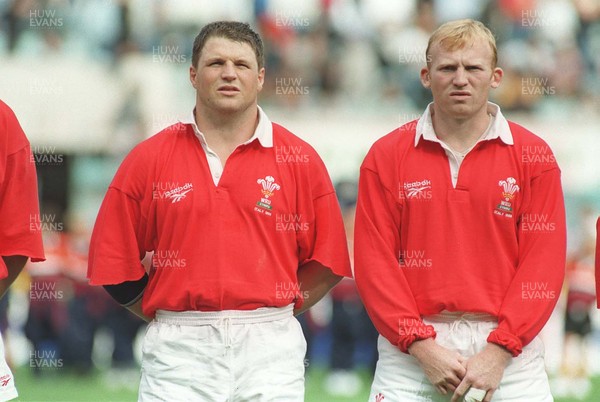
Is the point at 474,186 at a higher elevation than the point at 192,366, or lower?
higher

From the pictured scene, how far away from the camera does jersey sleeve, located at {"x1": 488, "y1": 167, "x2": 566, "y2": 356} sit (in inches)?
146

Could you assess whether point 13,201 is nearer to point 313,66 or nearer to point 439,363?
point 439,363

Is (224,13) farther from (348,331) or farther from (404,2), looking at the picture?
(348,331)

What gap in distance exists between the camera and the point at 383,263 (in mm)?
3818

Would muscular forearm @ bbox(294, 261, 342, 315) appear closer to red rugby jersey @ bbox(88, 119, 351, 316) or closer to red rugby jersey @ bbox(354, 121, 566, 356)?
red rugby jersey @ bbox(88, 119, 351, 316)

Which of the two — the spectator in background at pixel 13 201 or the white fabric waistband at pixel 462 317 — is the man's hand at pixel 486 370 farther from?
the spectator in background at pixel 13 201

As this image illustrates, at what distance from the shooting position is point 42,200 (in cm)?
789

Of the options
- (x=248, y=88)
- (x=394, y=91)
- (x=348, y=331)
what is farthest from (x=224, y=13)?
(x=248, y=88)

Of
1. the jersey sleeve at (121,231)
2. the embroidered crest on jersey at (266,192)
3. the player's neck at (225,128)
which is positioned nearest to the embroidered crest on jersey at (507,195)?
the embroidered crest on jersey at (266,192)

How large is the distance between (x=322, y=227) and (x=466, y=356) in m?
0.65

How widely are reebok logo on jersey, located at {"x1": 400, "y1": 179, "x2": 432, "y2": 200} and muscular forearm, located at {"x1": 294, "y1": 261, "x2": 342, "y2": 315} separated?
0.41 m

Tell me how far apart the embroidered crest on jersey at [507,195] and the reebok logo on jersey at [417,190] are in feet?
0.74

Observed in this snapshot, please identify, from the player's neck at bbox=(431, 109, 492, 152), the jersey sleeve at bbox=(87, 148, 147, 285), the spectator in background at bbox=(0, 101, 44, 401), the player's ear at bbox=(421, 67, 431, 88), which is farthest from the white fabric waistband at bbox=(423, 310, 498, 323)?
the spectator in background at bbox=(0, 101, 44, 401)

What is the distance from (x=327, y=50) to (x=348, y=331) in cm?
190
